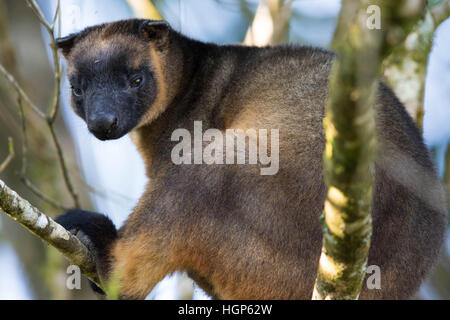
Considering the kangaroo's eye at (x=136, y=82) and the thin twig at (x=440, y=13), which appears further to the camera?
the thin twig at (x=440, y=13)

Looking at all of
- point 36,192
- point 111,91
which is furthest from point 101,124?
point 36,192

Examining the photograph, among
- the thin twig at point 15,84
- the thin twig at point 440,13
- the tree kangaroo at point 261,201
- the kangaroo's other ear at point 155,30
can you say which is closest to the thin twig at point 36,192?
the thin twig at point 15,84

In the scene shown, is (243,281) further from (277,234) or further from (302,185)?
(302,185)

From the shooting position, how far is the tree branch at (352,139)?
2.93m

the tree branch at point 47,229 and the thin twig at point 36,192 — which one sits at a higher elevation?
the tree branch at point 47,229

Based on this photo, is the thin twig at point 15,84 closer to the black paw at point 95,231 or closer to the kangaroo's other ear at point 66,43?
the kangaroo's other ear at point 66,43

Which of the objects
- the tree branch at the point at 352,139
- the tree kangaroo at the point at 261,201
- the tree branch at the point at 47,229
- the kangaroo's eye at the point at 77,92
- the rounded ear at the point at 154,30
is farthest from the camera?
the rounded ear at the point at 154,30

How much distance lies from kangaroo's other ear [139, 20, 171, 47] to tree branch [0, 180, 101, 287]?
9.99 ft

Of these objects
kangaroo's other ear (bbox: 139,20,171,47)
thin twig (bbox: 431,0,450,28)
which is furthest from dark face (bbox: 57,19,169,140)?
thin twig (bbox: 431,0,450,28)

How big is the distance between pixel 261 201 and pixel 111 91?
2.37m

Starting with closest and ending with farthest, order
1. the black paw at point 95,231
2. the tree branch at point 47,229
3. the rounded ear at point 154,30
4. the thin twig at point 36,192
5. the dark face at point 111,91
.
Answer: the tree branch at point 47,229 → the black paw at point 95,231 → the dark face at point 111,91 → the thin twig at point 36,192 → the rounded ear at point 154,30

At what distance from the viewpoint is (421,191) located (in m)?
5.89

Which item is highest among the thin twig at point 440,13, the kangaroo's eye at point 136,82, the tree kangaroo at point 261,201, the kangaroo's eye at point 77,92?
the thin twig at point 440,13

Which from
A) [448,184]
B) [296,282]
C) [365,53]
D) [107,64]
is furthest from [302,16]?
[365,53]
